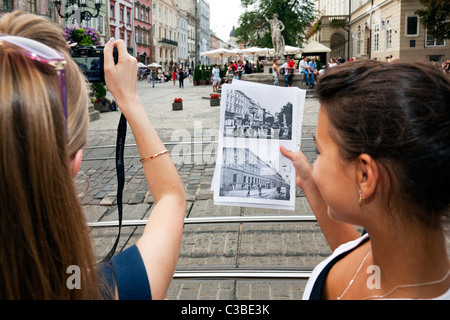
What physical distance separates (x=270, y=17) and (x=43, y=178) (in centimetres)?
5347

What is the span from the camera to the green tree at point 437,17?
2030cm

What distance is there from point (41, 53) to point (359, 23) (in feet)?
166

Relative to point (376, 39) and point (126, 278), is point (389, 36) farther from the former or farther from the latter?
point (126, 278)

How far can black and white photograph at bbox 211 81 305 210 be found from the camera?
1.57 meters

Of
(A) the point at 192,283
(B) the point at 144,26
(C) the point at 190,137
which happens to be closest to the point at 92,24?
(B) the point at 144,26

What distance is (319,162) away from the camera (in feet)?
Result: 4.00

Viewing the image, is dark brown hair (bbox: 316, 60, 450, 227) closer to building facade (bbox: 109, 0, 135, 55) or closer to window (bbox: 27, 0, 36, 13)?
window (bbox: 27, 0, 36, 13)

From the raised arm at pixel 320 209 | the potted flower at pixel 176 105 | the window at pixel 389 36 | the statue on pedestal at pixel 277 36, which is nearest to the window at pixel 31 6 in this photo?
the statue on pedestal at pixel 277 36

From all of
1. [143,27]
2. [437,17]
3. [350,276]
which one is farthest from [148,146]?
[143,27]

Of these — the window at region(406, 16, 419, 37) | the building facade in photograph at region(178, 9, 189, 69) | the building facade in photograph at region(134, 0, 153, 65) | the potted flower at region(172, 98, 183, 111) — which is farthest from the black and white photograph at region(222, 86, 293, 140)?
the building facade in photograph at region(178, 9, 189, 69)

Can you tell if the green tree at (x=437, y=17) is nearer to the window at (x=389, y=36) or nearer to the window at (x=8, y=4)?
the window at (x=389, y=36)

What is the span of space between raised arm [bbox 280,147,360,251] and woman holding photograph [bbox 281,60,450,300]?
1.14 ft

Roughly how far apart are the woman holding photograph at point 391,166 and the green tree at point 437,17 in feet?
74.7

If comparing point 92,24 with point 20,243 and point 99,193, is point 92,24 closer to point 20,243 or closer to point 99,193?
point 99,193
